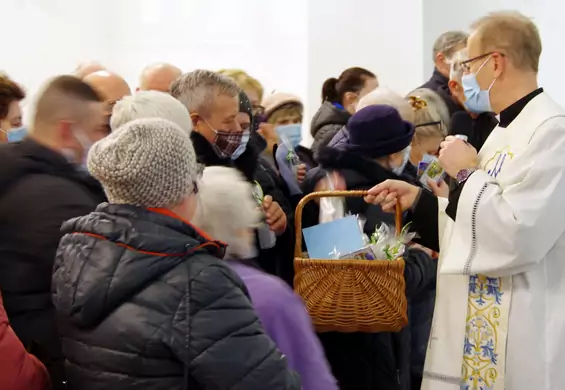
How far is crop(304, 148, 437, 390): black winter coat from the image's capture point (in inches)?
113

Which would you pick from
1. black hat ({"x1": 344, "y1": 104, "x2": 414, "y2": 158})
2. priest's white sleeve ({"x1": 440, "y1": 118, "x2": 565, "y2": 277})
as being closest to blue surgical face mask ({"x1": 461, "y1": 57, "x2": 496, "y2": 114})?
priest's white sleeve ({"x1": 440, "y1": 118, "x2": 565, "y2": 277})

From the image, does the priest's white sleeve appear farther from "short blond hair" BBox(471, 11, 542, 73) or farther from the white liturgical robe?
"short blond hair" BBox(471, 11, 542, 73)

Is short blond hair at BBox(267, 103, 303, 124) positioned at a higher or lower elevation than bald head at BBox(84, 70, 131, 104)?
lower

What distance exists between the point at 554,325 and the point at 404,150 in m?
1.01

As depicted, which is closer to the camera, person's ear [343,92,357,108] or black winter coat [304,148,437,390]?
black winter coat [304,148,437,390]

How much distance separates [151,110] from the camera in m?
2.26

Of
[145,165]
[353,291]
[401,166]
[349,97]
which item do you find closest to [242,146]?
[401,166]

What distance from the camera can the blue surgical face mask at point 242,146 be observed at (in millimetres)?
2855

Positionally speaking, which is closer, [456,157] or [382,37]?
[456,157]

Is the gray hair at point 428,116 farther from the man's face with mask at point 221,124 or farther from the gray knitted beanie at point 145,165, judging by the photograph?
the gray knitted beanie at point 145,165

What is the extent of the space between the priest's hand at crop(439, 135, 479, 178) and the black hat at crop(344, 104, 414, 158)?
496mm

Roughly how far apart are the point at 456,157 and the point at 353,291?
0.56 metres

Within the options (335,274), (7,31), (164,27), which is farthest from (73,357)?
(164,27)

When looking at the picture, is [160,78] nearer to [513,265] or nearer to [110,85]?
[110,85]
